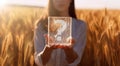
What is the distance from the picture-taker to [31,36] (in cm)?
194

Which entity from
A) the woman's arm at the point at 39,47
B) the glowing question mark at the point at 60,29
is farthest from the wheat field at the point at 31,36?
the glowing question mark at the point at 60,29

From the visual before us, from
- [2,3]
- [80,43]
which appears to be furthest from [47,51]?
→ [2,3]

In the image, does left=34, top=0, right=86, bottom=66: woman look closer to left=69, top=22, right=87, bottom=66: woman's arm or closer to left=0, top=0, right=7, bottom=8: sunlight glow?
left=69, top=22, right=87, bottom=66: woman's arm

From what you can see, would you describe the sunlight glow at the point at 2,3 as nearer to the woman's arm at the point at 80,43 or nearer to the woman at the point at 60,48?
the woman at the point at 60,48

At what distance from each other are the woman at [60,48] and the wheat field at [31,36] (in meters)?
0.11

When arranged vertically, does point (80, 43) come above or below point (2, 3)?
below

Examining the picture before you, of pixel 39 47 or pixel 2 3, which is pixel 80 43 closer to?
pixel 39 47

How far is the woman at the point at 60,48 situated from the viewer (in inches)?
68.4

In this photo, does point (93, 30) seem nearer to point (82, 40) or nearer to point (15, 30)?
point (82, 40)

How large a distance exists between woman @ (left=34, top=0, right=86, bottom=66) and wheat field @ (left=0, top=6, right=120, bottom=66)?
11 cm

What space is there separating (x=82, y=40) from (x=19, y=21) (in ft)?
1.31

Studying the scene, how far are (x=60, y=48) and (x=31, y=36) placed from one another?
25 centimetres

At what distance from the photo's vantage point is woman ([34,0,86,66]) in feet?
5.70

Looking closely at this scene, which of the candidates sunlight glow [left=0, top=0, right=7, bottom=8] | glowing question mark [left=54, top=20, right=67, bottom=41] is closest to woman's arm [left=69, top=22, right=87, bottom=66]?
glowing question mark [left=54, top=20, right=67, bottom=41]
